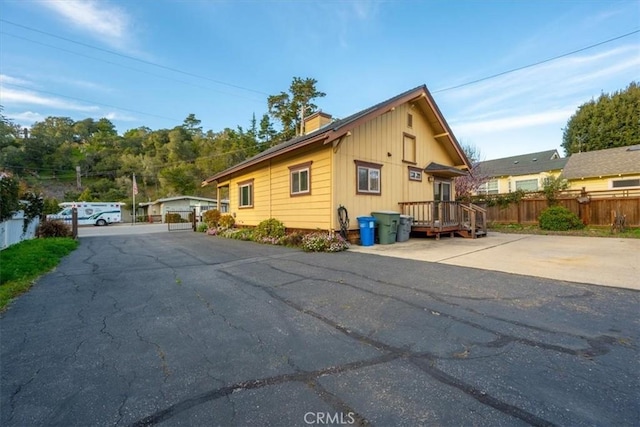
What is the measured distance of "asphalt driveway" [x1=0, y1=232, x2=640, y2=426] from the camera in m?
1.92

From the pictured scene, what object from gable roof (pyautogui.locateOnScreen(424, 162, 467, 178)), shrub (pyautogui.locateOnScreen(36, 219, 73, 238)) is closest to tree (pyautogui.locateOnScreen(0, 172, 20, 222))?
shrub (pyautogui.locateOnScreen(36, 219, 73, 238))

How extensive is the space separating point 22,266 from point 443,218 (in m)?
13.1

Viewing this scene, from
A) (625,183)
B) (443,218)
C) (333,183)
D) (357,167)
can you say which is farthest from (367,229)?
(625,183)

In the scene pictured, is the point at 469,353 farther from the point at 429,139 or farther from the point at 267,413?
the point at 429,139

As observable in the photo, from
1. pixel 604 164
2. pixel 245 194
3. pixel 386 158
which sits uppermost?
pixel 604 164

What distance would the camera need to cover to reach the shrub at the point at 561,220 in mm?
14859

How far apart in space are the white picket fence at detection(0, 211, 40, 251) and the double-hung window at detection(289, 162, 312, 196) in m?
8.89

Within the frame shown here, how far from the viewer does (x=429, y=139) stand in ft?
47.8

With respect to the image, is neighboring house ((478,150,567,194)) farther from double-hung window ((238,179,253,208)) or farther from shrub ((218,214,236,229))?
shrub ((218,214,236,229))

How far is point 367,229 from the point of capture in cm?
1026

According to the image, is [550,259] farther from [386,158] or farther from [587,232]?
[587,232]

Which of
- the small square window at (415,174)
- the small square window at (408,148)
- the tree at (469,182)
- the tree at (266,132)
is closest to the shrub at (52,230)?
the small square window at (408,148)

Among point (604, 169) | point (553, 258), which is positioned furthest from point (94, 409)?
point (604, 169)

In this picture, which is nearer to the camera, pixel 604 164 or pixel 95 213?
pixel 604 164
